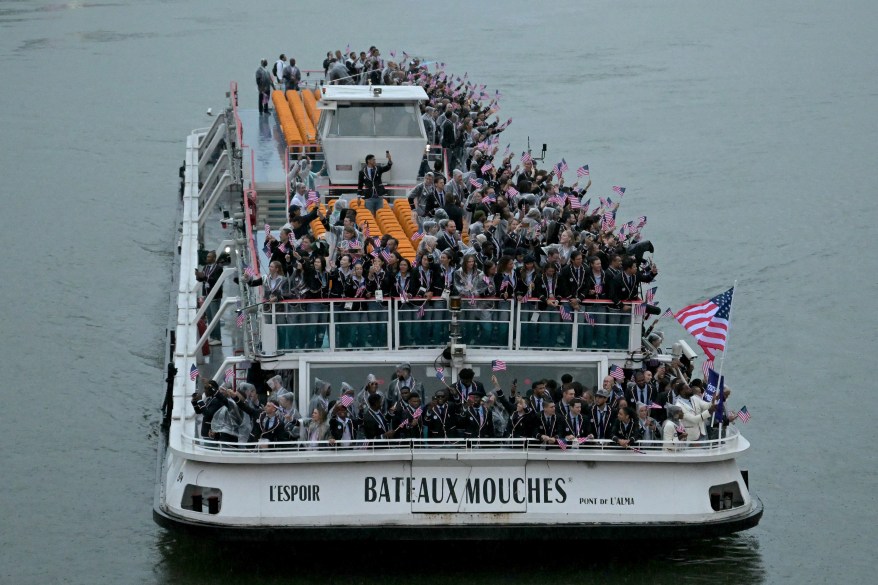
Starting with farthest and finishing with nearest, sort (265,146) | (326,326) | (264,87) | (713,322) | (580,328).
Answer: (264,87) < (265,146) < (580,328) < (326,326) < (713,322)

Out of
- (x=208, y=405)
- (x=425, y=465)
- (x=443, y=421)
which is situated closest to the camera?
(x=425, y=465)

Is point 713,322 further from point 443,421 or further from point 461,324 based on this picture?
point 443,421

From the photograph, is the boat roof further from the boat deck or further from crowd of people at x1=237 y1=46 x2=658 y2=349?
crowd of people at x1=237 y1=46 x2=658 y2=349

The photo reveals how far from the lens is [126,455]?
855 inches

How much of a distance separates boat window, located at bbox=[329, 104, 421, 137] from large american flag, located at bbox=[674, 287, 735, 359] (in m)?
7.29

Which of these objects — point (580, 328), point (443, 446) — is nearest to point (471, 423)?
point (443, 446)

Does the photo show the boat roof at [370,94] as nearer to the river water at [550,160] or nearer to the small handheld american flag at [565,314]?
the river water at [550,160]

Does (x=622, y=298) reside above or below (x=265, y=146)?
below

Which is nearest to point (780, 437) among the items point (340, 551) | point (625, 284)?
point (625, 284)

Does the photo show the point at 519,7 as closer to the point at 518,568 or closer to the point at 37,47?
the point at 37,47

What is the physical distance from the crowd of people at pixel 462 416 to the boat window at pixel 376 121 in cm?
715

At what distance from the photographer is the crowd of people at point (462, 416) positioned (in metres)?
15.7

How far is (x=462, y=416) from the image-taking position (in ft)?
51.6

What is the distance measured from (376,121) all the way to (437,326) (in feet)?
21.1
